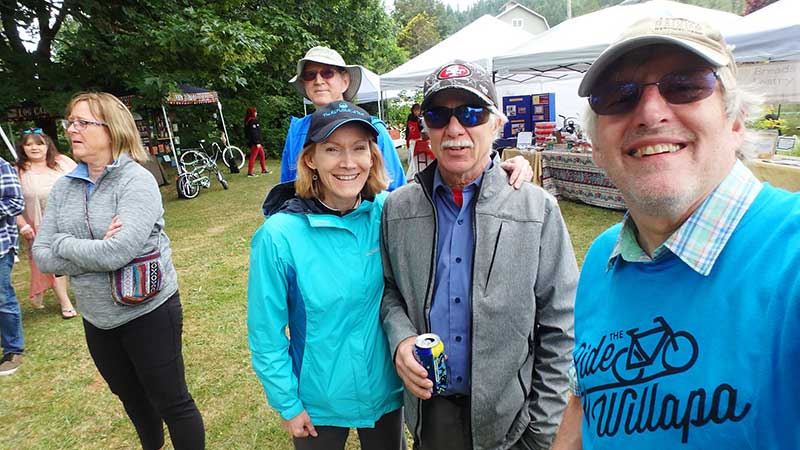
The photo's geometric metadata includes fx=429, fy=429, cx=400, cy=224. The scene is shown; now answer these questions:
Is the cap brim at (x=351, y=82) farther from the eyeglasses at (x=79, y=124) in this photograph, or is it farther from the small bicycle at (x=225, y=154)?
the small bicycle at (x=225, y=154)

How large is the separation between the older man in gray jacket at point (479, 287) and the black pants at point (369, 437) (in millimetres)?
257

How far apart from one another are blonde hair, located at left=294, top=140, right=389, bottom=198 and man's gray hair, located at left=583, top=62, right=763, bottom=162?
1028mm

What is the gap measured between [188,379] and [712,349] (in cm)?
385

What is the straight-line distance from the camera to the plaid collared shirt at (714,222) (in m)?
0.81

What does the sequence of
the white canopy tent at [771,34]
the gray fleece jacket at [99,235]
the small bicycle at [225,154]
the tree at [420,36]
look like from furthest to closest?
the tree at [420,36]
the small bicycle at [225,154]
the white canopy tent at [771,34]
the gray fleece jacket at [99,235]

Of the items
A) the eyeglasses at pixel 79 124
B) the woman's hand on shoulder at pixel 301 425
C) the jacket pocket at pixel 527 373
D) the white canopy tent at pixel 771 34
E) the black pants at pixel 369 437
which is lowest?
the black pants at pixel 369 437

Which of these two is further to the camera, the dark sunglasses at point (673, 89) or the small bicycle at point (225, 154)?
the small bicycle at point (225, 154)

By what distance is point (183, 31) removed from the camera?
25.0 feet

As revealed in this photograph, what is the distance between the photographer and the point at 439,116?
5.28ft

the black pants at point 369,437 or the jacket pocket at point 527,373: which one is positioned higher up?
the jacket pocket at point 527,373

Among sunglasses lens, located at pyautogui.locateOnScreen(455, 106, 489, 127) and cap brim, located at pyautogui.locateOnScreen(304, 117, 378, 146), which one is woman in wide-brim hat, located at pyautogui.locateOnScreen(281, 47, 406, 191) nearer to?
cap brim, located at pyautogui.locateOnScreen(304, 117, 378, 146)

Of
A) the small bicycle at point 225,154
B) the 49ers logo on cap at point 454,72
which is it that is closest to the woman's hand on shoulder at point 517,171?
the 49ers logo on cap at point 454,72

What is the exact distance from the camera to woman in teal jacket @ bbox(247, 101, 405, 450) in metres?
1.68

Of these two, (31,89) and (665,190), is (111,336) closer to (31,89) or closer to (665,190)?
(665,190)
